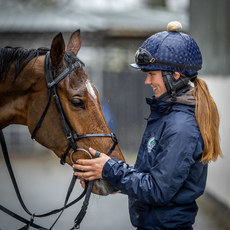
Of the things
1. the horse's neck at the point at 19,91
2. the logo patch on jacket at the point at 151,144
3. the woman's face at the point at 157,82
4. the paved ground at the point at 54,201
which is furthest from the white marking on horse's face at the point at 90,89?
the paved ground at the point at 54,201

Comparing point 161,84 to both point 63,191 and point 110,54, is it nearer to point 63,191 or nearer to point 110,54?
point 63,191

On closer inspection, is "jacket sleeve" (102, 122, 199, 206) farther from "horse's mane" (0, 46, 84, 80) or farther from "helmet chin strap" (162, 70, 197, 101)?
"horse's mane" (0, 46, 84, 80)

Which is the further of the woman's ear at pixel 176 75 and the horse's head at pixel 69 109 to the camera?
the horse's head at pixel 69 109

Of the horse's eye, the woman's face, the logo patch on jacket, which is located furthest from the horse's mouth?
the woman's face

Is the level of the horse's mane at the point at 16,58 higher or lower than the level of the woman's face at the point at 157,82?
higher

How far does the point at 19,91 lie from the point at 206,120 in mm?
1238

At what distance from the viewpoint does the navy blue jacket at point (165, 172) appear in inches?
73.6

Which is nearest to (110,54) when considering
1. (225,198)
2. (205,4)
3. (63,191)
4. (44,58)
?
(205,4)

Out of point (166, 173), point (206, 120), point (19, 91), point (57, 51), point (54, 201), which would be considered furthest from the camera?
point (54, 201)

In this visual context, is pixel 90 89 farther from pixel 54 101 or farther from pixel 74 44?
pixel 74 44

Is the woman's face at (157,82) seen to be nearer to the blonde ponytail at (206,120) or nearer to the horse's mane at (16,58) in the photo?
the blonde ponytail at (206,120)

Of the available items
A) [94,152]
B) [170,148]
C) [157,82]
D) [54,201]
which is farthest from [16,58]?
[54,201]

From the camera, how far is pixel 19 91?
2.41 metres

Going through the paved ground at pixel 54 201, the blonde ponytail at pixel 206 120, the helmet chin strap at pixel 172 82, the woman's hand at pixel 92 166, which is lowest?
the paved ground at pixel 54 201
